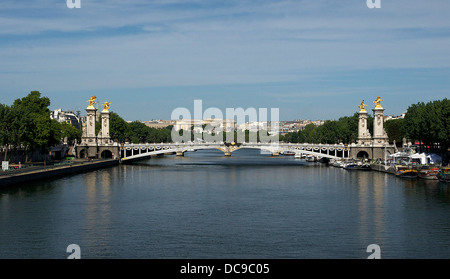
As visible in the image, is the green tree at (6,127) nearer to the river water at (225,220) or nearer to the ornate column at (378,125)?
the river water at (225,220)

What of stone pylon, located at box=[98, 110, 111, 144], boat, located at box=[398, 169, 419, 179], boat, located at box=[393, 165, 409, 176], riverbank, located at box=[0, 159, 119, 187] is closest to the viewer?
riverbank, located at box=[0, 159, 119, 187]

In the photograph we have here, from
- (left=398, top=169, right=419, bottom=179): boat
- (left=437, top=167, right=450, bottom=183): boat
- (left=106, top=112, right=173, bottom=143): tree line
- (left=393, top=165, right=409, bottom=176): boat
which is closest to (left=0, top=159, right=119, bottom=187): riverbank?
(left=106, top=112, right=173, bottom=143): tree line

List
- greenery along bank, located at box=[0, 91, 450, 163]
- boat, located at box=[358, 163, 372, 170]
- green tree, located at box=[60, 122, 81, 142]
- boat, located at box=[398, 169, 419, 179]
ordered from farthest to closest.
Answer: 1. green tree, located at box=[60, 122, 81, 142]
2. boat, located at box=[358, 163, 372, 170]
3. greenery along bank, located at box=[0, 91, 450, 163]
4. boat, located at box=[398, 169, 419, 179]

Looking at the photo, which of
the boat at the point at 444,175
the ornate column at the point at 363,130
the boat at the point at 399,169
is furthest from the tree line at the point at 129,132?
the boat at the point at 444,175

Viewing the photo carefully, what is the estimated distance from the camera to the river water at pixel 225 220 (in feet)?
89.0

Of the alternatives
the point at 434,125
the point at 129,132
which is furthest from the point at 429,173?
the point at 129,132

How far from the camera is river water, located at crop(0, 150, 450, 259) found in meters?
27.1

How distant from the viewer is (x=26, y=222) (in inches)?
1308

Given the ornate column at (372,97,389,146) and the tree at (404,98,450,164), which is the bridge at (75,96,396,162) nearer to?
the ornate column at (372,97,389,146)

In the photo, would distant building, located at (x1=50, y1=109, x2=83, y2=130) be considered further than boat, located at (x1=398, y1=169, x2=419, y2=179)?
Yes

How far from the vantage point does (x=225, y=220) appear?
3497cm

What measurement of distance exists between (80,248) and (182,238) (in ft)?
15.3

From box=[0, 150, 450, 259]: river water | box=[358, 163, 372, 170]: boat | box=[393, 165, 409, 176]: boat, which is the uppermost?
box=[393, 165, 409, 176]: boat

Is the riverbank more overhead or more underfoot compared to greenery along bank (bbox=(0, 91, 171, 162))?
more underfoot
